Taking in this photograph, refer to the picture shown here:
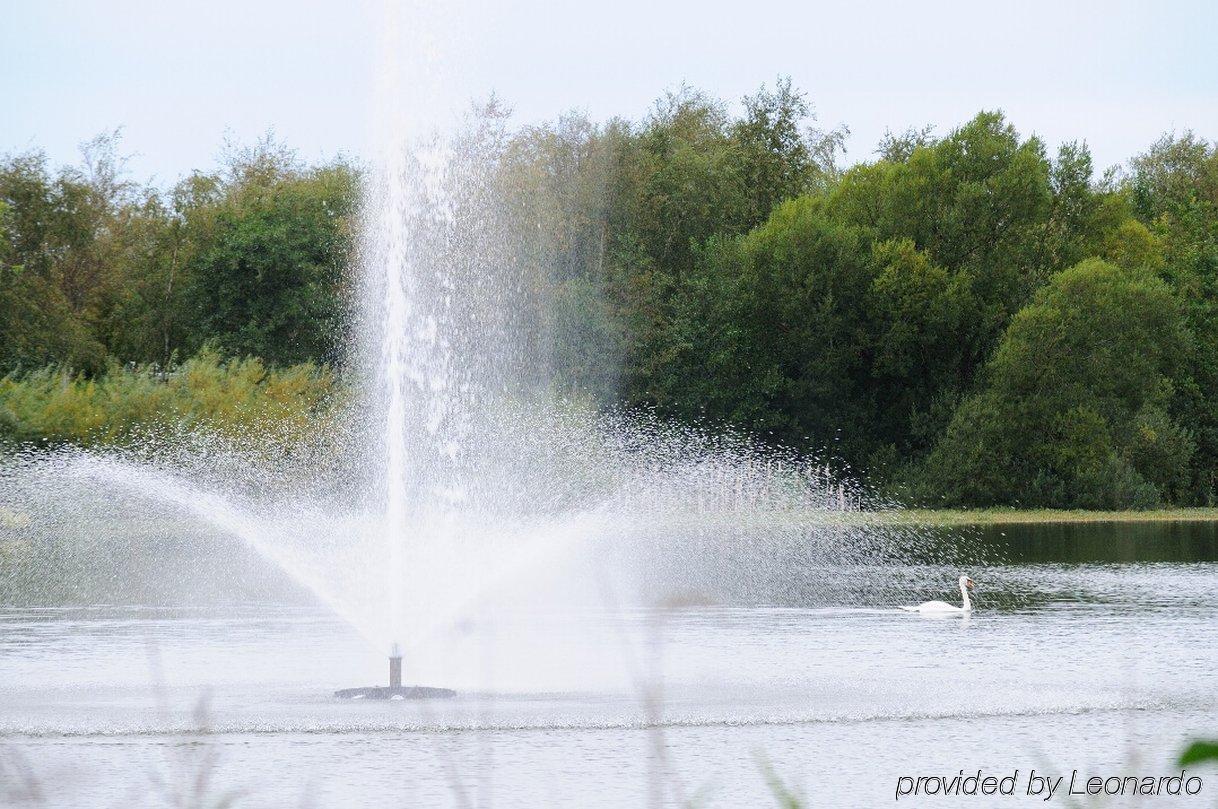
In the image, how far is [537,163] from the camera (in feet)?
208

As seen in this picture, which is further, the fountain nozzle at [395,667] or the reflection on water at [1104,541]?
the reflection on water at [1104,541]

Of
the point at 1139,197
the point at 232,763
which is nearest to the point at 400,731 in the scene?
the point at 232,763

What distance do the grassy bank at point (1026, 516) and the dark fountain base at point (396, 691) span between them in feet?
125

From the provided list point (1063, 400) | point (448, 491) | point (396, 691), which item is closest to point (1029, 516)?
point (1063, 400)

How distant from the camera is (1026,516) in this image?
56656mm

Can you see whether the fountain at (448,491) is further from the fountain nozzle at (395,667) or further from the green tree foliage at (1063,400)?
the green tree foliage at (1063,400)

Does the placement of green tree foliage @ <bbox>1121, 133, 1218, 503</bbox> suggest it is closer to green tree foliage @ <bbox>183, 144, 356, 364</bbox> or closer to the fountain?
the fountain

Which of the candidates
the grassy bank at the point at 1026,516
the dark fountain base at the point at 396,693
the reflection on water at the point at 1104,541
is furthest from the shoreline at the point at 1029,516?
the dark fountain base at the point at 396,693

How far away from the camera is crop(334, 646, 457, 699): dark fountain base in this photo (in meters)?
16.5

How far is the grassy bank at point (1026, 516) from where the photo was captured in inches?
2150

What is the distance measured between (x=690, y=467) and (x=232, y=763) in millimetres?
44877

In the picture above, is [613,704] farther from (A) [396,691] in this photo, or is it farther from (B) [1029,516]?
(B) [1029,516]

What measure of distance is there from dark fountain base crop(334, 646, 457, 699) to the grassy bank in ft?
125

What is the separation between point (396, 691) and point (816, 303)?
4686 centimetres
